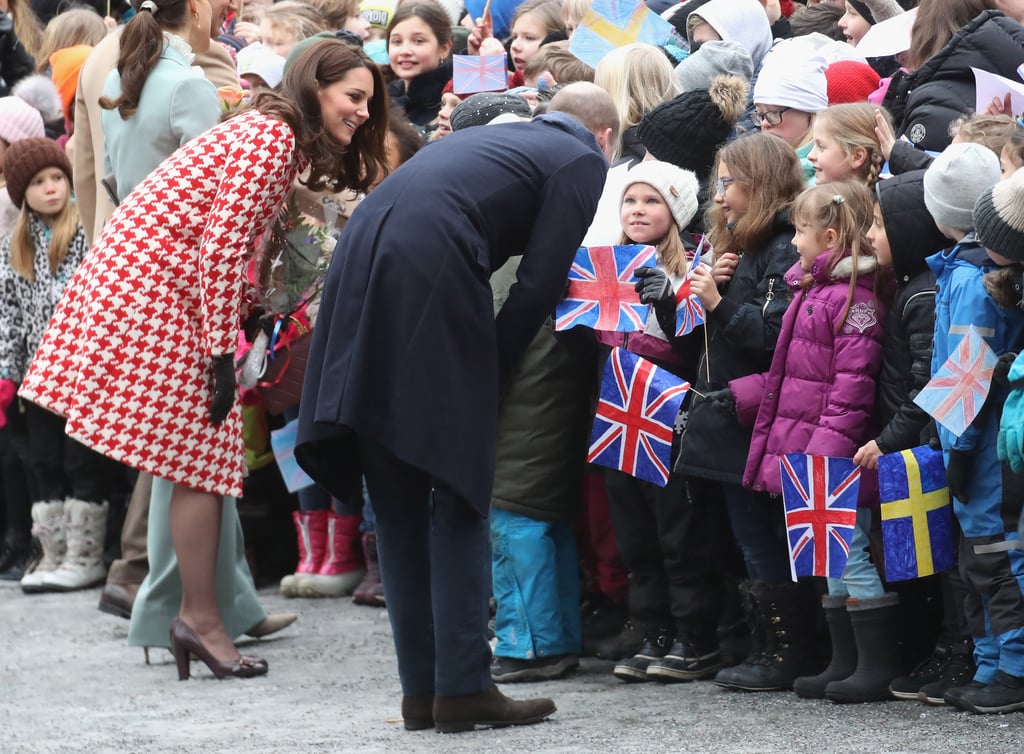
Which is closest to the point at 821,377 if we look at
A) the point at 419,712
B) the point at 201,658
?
the point at 419,712

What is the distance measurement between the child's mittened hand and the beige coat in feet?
11.0

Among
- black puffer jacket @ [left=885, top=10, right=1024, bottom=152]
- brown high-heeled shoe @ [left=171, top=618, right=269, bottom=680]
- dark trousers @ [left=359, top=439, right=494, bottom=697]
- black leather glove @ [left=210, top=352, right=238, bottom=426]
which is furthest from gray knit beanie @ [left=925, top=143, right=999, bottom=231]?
brown high-heeled shoe @ [left=171, top=618, right=269, bottom=680]

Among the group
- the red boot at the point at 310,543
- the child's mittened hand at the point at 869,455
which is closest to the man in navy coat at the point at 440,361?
the child's mittened hand at the point at 869,455

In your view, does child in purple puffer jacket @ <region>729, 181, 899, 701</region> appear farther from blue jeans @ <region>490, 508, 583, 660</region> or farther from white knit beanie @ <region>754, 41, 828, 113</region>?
white knit beanie @ <region>754, 41, 828, 113</region>

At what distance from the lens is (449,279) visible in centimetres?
457

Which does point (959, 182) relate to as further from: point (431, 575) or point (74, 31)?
point (74, 31)

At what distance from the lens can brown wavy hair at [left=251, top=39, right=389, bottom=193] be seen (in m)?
5.64

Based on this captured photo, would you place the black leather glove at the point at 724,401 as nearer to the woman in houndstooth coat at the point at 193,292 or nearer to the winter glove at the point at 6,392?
the woman in houndstooth coat at the point at 193,292

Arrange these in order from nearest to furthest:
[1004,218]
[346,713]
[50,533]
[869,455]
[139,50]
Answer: [1004,218] → [869,455] → [346,713] → [139,50] → [50,533]

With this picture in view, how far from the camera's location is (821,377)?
505cm

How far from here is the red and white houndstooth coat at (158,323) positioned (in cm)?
567

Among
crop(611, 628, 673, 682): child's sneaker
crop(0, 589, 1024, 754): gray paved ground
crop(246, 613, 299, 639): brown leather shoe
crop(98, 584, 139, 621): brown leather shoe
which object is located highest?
crop(98, 584, 139, 621): brown leather shoe

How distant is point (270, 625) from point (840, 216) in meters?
2.71

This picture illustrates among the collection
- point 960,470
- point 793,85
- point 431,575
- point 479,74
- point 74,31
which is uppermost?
point 74,31
